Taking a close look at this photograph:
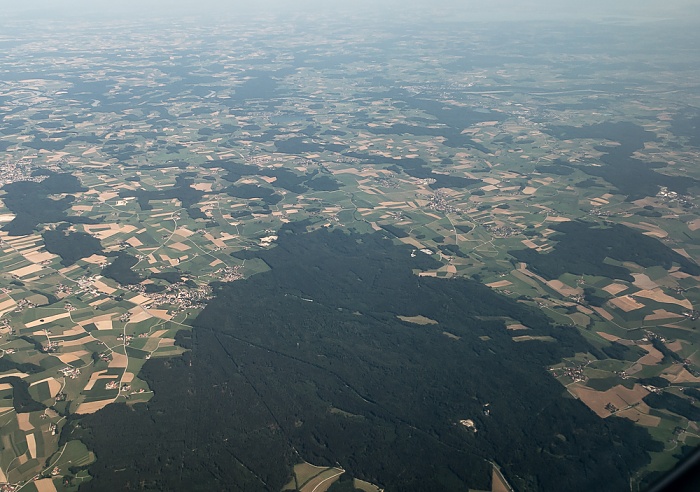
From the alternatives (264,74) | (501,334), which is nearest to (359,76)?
(264,74)

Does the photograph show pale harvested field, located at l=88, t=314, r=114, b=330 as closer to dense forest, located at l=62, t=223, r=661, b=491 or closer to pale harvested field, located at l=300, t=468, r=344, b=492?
dense forest, located at l=62, t=223, r=661, b=491

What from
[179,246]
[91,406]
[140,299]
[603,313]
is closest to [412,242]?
[603,313]

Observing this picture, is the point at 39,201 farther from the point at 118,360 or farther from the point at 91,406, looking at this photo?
the point at 91,406

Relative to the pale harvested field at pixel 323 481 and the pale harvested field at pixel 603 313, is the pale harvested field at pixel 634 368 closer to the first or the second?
the pale harvested field at pixel 603 313

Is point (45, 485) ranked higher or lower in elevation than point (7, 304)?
higher

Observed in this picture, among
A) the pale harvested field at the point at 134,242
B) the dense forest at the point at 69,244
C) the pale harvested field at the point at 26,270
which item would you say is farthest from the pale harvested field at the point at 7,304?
the pale harvested field at the point at 134,242
